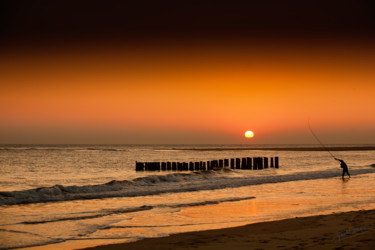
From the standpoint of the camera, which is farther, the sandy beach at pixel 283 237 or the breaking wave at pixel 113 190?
the breaking wave at pixel 113 190

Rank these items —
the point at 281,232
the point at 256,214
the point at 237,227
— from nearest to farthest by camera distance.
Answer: the point at 281,232
the point at 237,227
the point at 256,214

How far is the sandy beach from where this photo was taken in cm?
864

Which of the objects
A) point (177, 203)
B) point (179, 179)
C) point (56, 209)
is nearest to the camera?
point (56, 209)

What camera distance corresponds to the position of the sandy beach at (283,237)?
340 inches

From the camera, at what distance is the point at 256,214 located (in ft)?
Result: 44.1

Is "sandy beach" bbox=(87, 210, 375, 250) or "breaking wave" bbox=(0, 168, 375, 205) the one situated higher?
"sandy beach" bbox=(87, 210, 375, 250)

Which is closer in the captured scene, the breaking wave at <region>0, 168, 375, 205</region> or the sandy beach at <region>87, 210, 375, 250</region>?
the sandy beach at <region>87, 210, 375, 250</region>

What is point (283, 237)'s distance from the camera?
941 cm

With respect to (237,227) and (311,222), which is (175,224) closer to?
(237,227)

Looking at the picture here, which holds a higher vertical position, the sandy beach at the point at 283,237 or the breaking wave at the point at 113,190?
the sandy beach at the point at 283,237

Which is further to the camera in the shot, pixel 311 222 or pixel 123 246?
pixel 311 222

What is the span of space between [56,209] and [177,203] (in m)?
4.21

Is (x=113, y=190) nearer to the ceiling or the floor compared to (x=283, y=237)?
nearer to the floor

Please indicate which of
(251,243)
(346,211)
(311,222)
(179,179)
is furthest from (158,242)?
(179,179)
